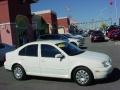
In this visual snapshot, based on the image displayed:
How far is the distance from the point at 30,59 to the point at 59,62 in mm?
1440

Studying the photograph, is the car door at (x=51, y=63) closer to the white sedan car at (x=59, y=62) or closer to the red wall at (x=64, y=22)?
the white sedan car at (x=59, y=62)

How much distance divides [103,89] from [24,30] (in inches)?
1070

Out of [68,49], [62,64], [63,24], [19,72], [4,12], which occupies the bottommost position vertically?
[19,72]

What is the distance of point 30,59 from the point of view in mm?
12859

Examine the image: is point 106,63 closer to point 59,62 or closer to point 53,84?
point 59,62

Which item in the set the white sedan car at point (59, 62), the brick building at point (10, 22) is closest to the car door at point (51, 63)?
the white sedan car at point (59, 62)

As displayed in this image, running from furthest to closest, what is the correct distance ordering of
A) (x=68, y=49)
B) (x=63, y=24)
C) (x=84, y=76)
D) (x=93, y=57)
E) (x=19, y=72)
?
(x=63, y=24) < (x=19, y=72) < (x=68, y=49) < (x=93, y=57) < (x=84, y=76)

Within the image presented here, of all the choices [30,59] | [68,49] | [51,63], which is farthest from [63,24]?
[51,63]

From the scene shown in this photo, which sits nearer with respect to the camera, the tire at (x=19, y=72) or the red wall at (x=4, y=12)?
the tire at (x=19, y=72)

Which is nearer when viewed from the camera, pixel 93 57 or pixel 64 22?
pixel 93 57

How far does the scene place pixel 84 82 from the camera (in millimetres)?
11477

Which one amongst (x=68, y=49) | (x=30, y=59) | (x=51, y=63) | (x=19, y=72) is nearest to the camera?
(x=51, y=63)

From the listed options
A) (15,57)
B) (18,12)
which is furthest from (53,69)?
(18,12)

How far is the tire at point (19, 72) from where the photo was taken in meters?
13.3
